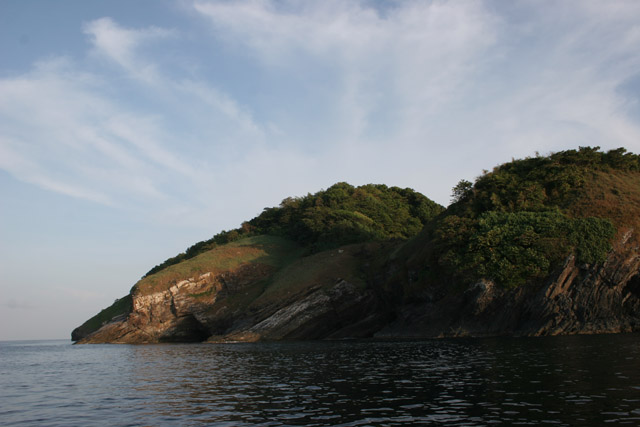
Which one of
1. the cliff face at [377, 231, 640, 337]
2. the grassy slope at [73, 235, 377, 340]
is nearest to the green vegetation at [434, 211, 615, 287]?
the cliff face at [377, 231, 640, 337]

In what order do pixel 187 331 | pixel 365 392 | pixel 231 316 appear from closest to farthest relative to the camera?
pixel 365 392 → pixel 231 316 → pixel 187 331

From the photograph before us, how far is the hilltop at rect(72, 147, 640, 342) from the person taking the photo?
45281mm

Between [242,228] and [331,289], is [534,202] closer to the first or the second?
[331,289]

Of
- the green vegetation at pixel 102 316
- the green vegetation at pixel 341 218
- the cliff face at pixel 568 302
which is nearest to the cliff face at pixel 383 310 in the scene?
the cliff face at pixel 568 302

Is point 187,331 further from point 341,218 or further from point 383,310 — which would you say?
point 383,310

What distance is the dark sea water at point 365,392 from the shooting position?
13968 millimetres

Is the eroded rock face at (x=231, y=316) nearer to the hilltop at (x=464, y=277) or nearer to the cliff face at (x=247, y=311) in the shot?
the cliff face at (x=247, y=311)

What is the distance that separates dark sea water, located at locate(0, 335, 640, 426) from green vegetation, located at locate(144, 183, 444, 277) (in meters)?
57.4

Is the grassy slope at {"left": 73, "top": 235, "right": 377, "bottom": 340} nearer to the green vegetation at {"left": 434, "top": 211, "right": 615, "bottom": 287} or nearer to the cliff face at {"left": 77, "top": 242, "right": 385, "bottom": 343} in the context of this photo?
the cliff face at {"left": 77, "top": 242, "right": 385, "bottom": 343}

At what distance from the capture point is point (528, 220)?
5062 cm

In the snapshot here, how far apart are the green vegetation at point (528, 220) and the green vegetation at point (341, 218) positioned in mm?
27052

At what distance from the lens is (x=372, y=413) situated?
572 inches

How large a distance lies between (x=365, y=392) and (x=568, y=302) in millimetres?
34244

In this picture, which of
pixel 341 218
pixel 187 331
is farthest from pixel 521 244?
pixel 187 331
